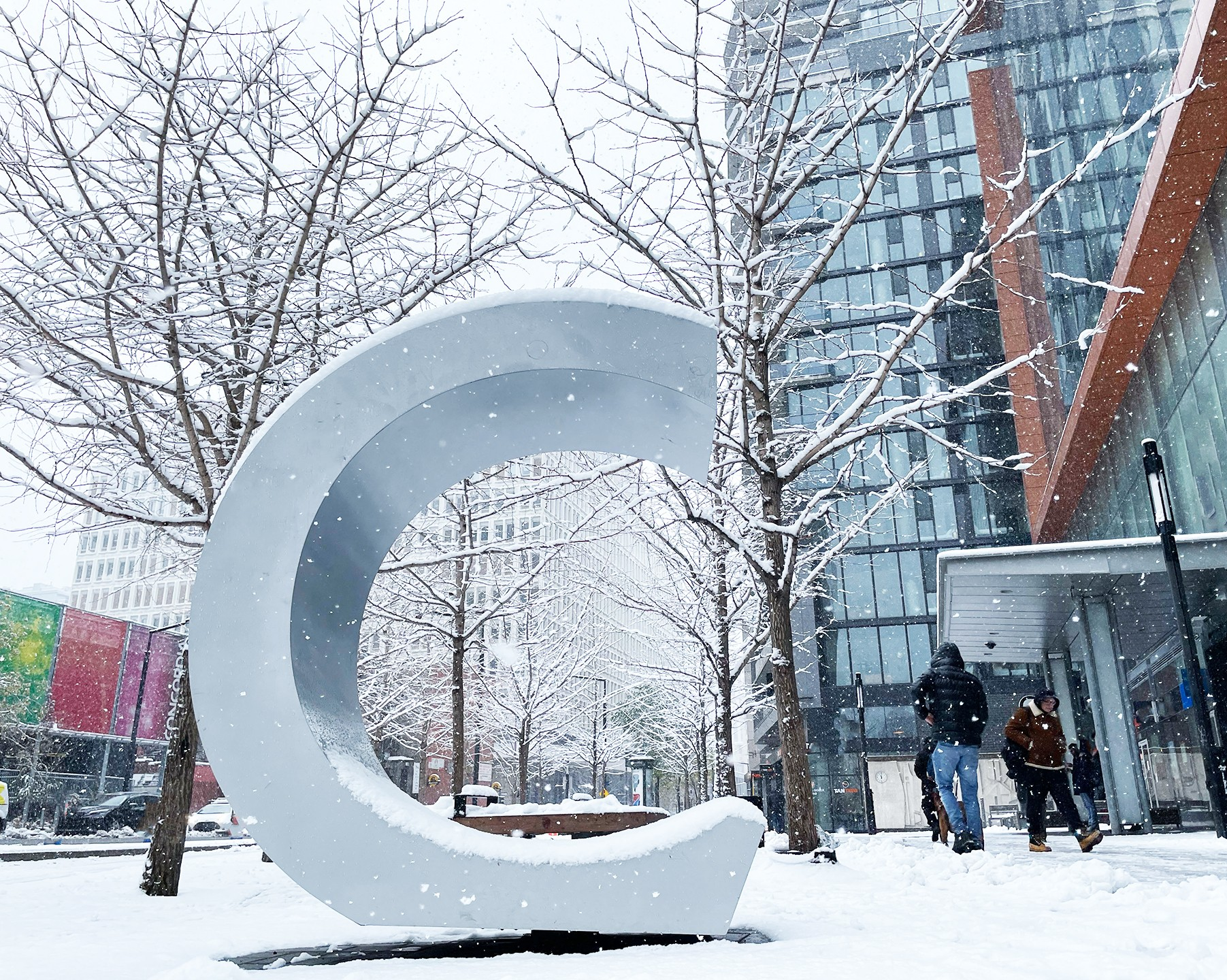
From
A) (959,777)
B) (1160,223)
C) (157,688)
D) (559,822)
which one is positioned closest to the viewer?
(959,777)

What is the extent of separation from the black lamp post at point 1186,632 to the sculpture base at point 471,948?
758 cm

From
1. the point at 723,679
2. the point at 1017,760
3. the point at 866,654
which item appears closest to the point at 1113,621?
the point at 1017,760

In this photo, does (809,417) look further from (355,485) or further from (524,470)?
(355,485)

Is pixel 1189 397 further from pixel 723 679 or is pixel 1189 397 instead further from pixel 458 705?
pixel 458 705

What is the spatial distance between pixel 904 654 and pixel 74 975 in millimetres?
39272

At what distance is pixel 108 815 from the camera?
27688 mm

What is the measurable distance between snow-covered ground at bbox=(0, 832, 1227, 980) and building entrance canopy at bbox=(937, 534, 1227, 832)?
20.8 ft

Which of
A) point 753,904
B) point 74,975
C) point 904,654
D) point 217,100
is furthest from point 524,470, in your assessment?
point 904,654

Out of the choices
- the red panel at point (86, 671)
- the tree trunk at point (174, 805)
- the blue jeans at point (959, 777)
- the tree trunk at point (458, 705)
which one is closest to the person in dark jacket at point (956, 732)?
the blue jeans at point (959, 777)

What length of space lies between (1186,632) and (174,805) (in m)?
10.2

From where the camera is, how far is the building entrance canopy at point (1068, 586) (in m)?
12.8

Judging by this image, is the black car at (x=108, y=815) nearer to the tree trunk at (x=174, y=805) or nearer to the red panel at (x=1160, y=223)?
the tree trunk at (x=174, y=805)

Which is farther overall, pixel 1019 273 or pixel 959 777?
pixel 1019 273

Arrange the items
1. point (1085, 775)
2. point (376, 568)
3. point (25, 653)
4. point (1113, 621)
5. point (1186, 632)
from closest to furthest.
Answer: point (376, 568), point (1186, 632), point (1085, 775), point (1113, 621), point (25, 653)
